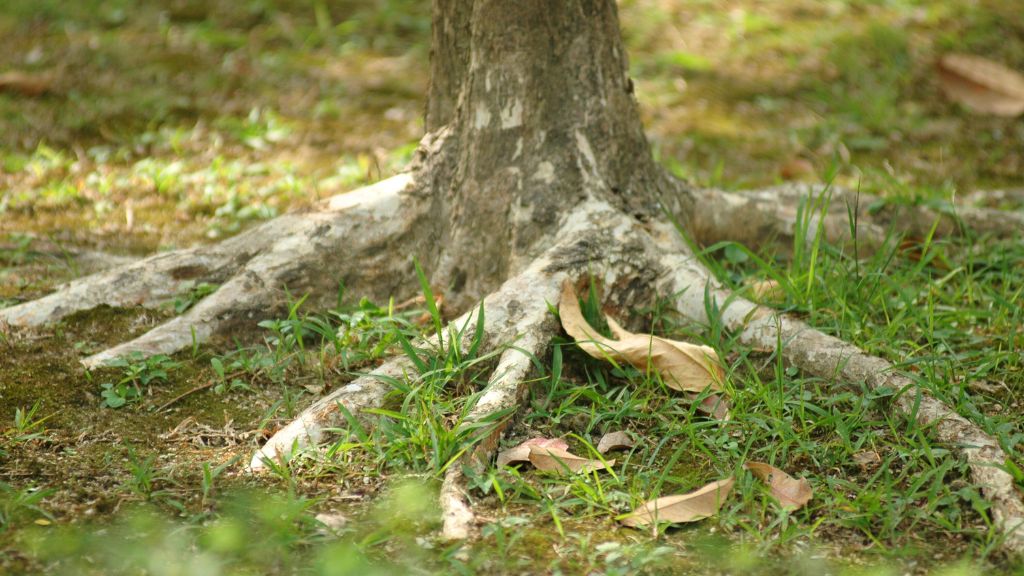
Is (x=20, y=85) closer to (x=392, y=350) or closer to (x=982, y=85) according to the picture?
(x=392, y=350)

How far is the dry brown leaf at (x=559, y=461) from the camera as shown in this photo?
2.35 metres

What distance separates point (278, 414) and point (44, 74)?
3486mm

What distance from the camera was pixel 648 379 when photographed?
268cm

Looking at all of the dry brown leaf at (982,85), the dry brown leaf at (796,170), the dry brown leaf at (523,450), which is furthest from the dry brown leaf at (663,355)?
the dry brown leaf at (982,85)

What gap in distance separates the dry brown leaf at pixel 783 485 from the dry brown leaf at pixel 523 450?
0.45 meters

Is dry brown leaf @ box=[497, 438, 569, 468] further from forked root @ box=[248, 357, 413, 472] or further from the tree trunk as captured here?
the tree trunk

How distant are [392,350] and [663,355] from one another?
0.79 meters

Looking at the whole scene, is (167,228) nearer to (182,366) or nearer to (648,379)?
(182,366)

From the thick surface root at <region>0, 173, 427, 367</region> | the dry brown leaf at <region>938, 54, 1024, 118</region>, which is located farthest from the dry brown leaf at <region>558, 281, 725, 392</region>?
the dry brown leaf at <region>938, 54, 1024, 118</region>

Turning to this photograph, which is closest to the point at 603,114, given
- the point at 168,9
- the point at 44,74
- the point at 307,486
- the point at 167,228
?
the point at 307,486

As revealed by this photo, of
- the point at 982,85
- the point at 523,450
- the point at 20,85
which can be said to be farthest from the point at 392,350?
the point at 982,85

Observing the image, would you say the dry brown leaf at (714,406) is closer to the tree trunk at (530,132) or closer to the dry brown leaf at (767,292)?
the dry brown leaf at (767,292)

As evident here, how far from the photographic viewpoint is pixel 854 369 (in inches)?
Answer: 105

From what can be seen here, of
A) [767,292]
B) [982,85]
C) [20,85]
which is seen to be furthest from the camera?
[982,85]
